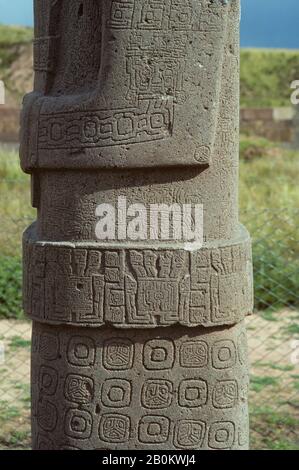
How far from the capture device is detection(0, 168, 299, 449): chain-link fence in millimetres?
4191

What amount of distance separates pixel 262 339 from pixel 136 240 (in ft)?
10.0

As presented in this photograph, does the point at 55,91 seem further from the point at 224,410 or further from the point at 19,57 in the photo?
the point at 19,57

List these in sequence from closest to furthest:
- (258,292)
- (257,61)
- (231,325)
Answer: (231,325) < (258,292) < (257,61)

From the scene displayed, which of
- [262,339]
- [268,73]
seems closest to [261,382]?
[262,339]

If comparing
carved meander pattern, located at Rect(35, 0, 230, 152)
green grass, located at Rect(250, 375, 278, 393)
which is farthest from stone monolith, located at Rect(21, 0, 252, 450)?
green grass, located at Rect(250, 375, 278, 393)

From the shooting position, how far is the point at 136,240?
2648 millimetres

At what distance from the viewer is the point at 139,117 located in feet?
8.43

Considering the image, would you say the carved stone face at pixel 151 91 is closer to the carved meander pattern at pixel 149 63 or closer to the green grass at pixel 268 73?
the carved meander pattern at pixel 149 63

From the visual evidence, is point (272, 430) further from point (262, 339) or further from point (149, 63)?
point (149, 63)

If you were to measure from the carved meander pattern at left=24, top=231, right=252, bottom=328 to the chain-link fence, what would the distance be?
5.06ft

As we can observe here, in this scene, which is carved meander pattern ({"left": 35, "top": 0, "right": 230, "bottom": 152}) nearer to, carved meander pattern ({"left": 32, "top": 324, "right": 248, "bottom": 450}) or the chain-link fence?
carved meander pattern ({"left": 32, "top": 324, "right": 248, "bottom": 450})

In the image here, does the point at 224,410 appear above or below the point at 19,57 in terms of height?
below
